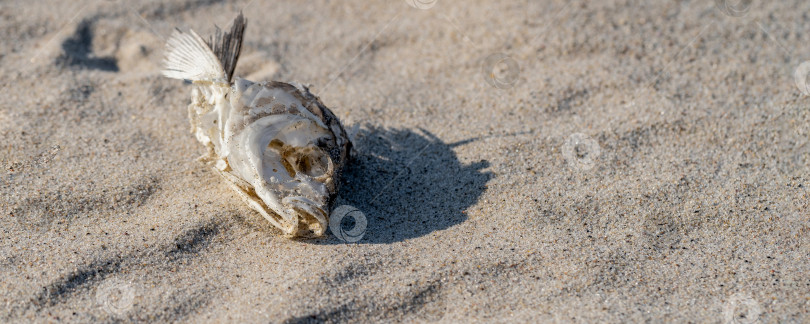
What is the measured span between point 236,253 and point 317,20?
8.26 feet

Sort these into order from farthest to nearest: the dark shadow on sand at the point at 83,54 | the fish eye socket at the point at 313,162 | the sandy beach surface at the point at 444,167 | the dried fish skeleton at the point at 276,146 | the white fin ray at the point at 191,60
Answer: the dark shadow on sand at the point at 83,54 < the white fin ray at the point at 191,60 < the fish eye socket at the point at 313,162 < the dried fish skeleton at the point at 276,146 < the sandy beach surface at the point at 444,167

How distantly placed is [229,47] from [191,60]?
23 centimetres

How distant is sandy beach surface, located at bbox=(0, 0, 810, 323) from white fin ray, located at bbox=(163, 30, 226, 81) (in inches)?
18.8

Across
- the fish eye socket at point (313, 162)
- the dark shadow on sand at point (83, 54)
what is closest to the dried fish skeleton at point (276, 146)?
the fish eye socket at point (313, 162)

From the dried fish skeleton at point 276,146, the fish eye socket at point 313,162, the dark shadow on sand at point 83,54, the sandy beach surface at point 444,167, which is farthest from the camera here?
the dark shadow on sand at point 83,54

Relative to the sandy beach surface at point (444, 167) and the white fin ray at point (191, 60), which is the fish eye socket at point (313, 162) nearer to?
the sandy beach surface at point (444, 167)

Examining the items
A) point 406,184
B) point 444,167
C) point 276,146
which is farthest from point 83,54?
point 444,167

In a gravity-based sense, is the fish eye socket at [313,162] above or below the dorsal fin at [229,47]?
below

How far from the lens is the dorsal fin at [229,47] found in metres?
3.33

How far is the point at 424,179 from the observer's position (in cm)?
Answer: 349

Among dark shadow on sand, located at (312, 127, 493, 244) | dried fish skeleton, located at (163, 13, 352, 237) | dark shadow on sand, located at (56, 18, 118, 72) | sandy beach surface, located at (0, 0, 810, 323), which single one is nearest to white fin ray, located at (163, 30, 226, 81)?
dried fish skeleton, located at (163, 13, 352, 237)

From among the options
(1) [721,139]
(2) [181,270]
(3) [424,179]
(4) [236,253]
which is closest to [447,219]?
(3) [424,179]

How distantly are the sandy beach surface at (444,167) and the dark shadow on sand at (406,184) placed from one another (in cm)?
1

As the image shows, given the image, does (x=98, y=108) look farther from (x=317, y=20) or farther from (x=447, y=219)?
(x=447, y=219)
